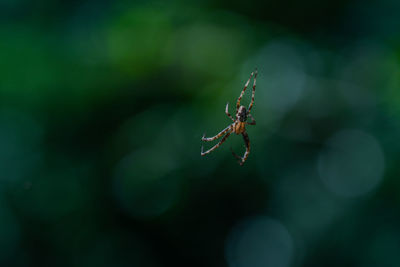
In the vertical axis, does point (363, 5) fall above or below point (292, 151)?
above

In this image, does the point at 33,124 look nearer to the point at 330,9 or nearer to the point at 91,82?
the point at 91,82

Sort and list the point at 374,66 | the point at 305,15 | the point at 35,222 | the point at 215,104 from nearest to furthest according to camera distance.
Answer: the point at 215,104 < the point at 374,66 < the point at 305,15 < the point at 35,222

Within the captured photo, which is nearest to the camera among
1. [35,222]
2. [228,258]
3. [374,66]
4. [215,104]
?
[215,104]

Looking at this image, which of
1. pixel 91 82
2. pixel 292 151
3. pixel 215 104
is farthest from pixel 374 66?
pixel 91 82

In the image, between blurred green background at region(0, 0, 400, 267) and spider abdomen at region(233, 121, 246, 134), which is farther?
blurred green background at region(0, 0, 400, 267)

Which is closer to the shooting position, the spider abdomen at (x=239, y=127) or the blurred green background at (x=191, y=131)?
the spider abdomen at (x=239, y=127)

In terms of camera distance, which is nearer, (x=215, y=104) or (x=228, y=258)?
(x=215, y=104)

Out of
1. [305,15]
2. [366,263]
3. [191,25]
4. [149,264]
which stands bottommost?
[149,264]

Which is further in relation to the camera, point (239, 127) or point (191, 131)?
point (191, 131)
